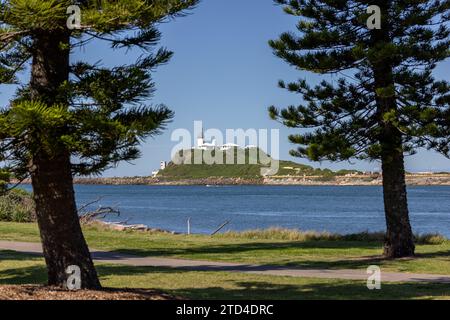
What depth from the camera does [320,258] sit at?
16312mm

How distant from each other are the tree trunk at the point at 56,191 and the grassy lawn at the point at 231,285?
177cm

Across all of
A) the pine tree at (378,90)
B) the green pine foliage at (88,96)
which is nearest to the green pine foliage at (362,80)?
the pine tree at (378,90)

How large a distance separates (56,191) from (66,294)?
1.32 m

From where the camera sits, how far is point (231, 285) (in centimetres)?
1127

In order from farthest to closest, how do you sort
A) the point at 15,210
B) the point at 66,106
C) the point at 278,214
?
the point at 278,214 < the point at 15,210 < the point at 66,106

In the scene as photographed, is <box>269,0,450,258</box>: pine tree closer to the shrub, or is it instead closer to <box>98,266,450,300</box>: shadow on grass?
<box>98,266,450,300</box>: shadow on grass

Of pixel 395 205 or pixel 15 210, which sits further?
pixel 15 210

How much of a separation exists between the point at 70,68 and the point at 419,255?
428 inches

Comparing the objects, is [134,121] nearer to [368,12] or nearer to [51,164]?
[51,164]

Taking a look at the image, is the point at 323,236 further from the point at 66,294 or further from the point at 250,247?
Result: the point at 66,294

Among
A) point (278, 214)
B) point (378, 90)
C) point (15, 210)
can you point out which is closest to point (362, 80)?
point (378, 90)

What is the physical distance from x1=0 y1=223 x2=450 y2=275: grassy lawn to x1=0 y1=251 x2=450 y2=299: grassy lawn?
265 cm

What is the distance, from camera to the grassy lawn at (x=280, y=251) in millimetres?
14961
